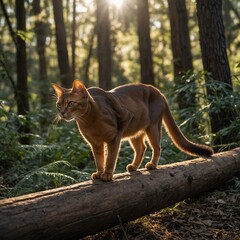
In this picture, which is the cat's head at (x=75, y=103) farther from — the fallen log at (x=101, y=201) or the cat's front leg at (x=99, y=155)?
the fallen log at (x=101, y=201)

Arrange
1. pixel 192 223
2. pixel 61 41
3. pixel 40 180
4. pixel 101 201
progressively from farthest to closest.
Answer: pixel 61 41 < pixel 40 180 < pixel 192 223 < pixel 101 201

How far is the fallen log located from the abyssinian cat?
344mm

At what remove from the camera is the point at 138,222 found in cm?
490

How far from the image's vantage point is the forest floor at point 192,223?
4.52m

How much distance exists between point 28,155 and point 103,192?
12.0ft

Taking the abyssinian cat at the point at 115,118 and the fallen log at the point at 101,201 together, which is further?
the abyssinian cat at the point at 115,118

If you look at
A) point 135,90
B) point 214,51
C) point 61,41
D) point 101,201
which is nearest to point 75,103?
point 101,201

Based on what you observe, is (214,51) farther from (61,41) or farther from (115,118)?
(61,41)

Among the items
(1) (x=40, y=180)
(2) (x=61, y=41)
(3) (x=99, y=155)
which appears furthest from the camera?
(2) (x=61, y=41)

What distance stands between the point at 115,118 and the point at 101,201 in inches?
50.2

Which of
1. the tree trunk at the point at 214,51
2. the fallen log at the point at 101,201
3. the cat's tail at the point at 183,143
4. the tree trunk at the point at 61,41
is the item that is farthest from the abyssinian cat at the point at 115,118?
the tree trunk at the point at 61,41

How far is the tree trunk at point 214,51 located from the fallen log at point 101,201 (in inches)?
76.3

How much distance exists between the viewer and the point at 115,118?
5102mm

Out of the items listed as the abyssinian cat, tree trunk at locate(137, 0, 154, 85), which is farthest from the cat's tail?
tree trunk at locate(137, 0, 154, 85)
